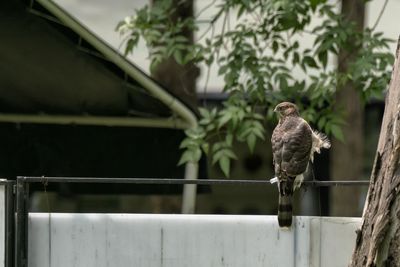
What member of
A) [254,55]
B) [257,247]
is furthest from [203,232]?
[254,55]

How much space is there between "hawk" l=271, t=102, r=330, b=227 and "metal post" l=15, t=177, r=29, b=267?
4.13ft

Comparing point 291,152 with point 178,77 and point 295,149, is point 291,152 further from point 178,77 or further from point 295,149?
point 178,77

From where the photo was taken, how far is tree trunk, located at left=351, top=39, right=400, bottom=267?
166 inches

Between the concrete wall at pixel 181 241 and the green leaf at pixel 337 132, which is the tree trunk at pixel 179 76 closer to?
the green leaf at pixel 337 132

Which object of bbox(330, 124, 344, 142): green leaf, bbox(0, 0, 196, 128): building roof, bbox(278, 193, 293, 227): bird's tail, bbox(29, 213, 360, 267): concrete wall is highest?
bbox(0, 0, 196, 128): building roof

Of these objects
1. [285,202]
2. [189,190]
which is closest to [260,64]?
[189,190]

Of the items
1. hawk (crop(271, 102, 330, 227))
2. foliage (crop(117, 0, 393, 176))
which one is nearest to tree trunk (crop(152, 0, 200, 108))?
foliage (crop(117, 0, 393, 176))

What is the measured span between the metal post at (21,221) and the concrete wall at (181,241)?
0.06 metres

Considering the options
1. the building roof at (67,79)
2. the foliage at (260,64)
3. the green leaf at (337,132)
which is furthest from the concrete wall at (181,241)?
the building roof at (67,79)

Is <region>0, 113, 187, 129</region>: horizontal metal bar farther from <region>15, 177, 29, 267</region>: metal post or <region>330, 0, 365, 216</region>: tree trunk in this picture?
<region>15, 177, 29, 267</region>: metal post

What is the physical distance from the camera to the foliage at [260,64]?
7133 mm

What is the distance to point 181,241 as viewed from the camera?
197 inches

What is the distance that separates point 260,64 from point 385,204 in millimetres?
3387

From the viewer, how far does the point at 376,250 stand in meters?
4.26
